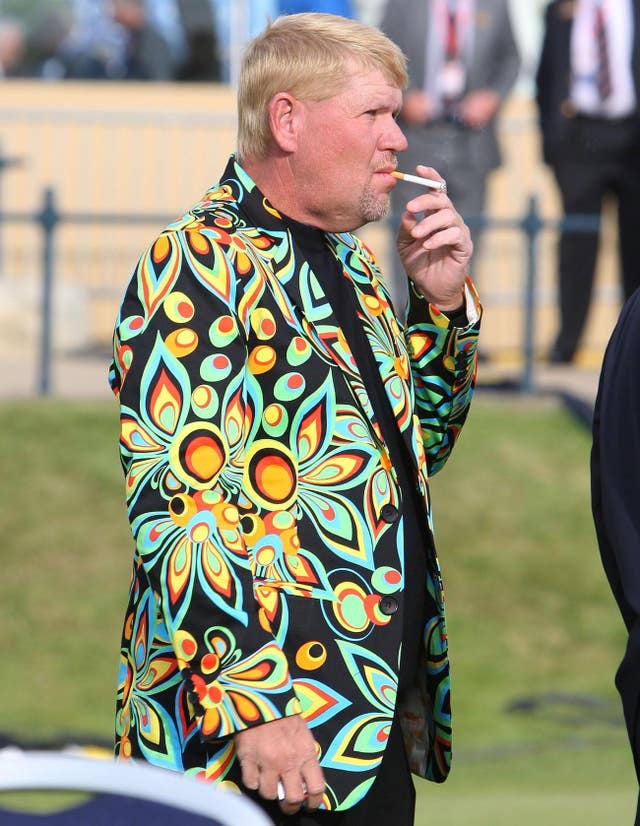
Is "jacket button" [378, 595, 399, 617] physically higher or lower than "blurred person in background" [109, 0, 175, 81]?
higher

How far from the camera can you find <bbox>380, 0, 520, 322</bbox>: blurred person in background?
862cm

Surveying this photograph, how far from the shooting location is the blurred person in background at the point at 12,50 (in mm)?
11992

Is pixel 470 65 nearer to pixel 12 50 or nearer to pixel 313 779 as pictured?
pixel 12 50

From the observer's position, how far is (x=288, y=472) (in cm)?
265

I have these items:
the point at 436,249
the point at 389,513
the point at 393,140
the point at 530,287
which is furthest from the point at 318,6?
the point at 389,513

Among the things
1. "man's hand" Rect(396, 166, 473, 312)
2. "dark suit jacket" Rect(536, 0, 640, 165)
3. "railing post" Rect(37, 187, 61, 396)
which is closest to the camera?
"man's hand" Rect(396, 166, 473, 312)

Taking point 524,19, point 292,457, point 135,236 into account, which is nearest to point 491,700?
point 292,457

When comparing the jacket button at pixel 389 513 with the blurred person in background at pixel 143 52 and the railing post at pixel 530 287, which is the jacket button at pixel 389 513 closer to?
the railing post at pixel 530 287

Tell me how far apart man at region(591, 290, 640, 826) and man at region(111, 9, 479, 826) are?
0.36 m

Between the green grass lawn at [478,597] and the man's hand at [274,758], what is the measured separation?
2962mm

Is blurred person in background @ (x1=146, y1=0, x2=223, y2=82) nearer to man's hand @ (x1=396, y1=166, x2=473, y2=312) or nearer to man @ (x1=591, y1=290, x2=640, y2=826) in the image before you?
man's hand @ (x1=396, y1=166, x2=473, y2=312)

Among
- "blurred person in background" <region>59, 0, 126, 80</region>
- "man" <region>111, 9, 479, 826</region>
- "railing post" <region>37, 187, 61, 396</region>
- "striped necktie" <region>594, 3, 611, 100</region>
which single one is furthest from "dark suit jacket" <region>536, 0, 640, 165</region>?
"man" <region>111, 9, 479, 826</region>

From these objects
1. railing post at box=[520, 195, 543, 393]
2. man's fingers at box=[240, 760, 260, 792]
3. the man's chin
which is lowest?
railing post at box=[520, 195, 543, 393]

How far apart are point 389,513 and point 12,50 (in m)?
10.0
